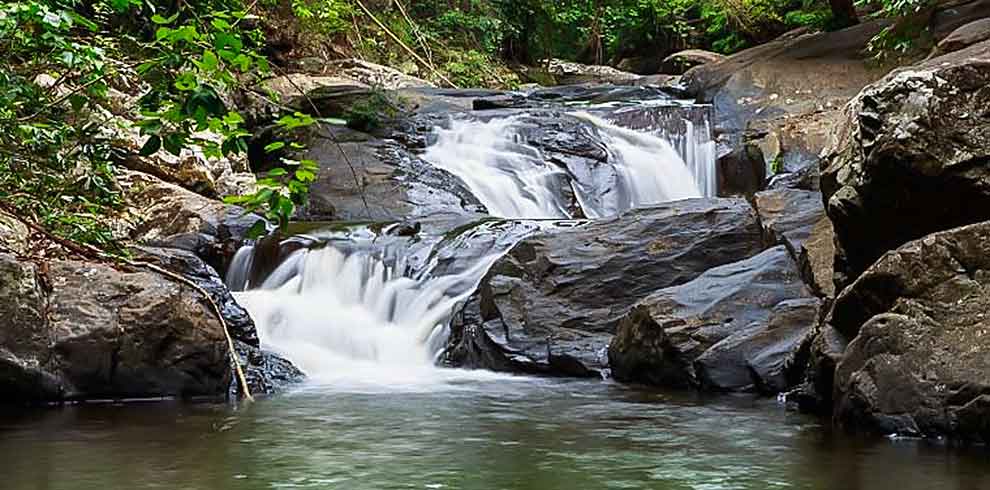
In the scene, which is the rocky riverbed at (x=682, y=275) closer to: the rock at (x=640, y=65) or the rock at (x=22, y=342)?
the rock at (x=22, y=342)

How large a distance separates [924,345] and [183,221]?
811 centimetres

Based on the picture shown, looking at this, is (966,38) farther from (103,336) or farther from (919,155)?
(103,336)

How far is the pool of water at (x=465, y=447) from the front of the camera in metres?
4.68

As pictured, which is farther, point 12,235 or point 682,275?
point 682,275

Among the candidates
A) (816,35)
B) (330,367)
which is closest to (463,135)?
(816,35)

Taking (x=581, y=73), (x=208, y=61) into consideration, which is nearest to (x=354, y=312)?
(x=208, y=61)

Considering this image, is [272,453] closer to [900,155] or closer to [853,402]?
[853,402]

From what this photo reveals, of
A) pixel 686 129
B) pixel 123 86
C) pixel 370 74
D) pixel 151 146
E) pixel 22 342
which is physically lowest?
pixel 22 342

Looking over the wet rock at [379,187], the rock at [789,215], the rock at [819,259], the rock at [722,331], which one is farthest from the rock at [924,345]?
the wet rock at [379,187]

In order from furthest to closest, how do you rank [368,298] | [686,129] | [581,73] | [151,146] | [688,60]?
1. [581,73]
2. [688,60]
3. [686,129]
4. [368,298]
5. [151,146]

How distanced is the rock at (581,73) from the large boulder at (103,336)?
60.3ft

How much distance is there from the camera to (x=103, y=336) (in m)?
7.10

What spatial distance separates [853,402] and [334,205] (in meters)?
8.88

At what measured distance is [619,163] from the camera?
15.0 metres
